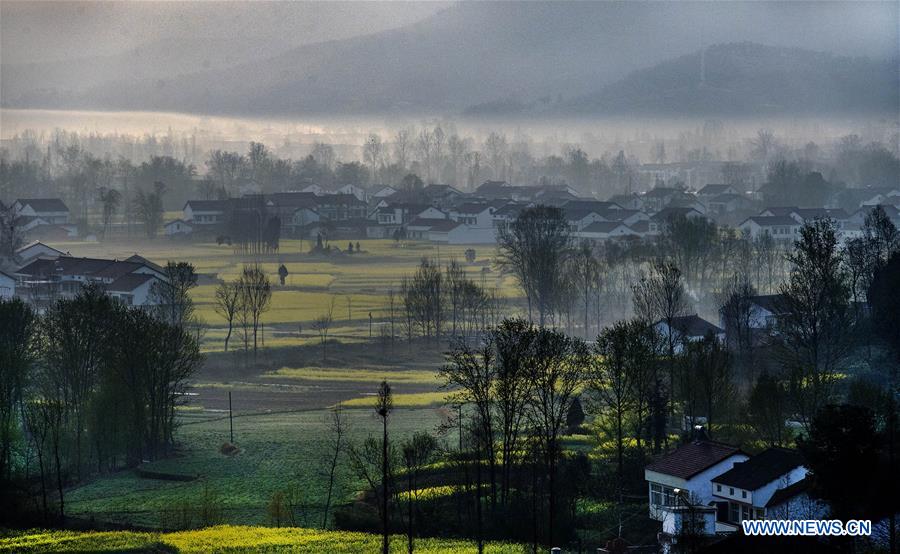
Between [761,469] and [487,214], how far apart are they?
41.5 meters

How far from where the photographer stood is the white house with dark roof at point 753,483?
16.8m

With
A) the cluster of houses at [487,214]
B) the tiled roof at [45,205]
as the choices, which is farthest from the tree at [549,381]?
the tiled roof at [45,205]

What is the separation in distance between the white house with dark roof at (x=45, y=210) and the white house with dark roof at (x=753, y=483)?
49546 millimetres

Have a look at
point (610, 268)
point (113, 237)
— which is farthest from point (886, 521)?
point (113, 237)

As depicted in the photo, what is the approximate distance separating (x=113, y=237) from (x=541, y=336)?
40.5 m

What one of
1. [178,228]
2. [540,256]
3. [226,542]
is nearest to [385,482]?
[226,542]

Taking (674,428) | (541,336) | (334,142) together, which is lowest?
(674,428)

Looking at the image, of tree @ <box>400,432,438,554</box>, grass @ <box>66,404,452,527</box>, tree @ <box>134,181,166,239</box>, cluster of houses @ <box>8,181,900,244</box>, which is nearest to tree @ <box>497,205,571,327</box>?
cluster of houses @ <box>8,181,900,244</box>

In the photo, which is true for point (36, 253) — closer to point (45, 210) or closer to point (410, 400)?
point (45, 210)

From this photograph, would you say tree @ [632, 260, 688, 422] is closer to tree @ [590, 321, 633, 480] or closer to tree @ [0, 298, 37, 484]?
tree @ [590, 321, 633, 480]

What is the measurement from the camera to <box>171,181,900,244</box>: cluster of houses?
5441cm

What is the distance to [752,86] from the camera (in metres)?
168

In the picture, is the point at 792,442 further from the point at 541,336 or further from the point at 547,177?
the point at 547,177

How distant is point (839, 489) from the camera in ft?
49.5
